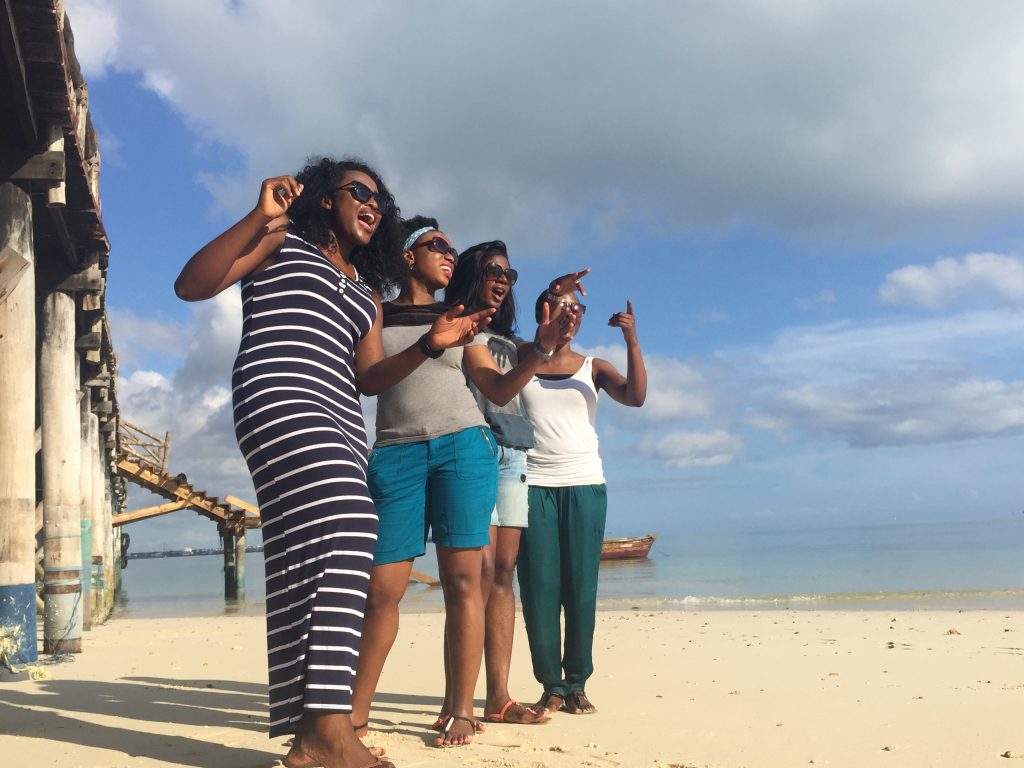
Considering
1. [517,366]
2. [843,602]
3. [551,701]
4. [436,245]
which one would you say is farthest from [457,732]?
[843,602]

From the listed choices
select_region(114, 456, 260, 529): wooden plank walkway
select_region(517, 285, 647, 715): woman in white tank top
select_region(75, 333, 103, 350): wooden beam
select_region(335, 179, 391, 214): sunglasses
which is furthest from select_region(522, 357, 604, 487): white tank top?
select_region(114, 456, 260, 529): wooden plank walkway

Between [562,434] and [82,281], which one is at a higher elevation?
[82,281]

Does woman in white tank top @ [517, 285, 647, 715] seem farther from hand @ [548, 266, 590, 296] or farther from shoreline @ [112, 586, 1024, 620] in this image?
shoreline @ [112, 586, 1024, 620]

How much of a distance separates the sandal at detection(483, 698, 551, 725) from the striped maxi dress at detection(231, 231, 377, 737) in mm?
1427

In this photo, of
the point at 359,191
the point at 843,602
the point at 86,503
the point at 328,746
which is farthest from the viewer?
the point at 843,602

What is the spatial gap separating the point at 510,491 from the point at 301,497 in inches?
62.0

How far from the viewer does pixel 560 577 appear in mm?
4527

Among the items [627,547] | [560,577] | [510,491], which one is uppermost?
[510,491]

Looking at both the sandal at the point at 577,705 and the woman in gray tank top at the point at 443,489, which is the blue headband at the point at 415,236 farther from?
the sandal at the point at 577,705

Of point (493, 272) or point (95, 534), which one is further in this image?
point (95, 534)

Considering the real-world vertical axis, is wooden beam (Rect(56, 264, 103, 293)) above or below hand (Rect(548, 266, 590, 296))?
above

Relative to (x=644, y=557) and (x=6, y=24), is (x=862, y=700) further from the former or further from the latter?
(x=644, y=557)

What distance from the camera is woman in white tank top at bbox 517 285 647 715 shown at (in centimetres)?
437

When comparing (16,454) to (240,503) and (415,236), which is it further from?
(240,503)
